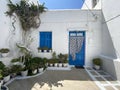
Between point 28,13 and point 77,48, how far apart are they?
3602 mm

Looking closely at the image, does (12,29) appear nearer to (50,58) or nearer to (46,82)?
(50,58)

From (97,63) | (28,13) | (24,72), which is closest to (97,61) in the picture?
(97,63)

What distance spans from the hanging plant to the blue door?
227cm

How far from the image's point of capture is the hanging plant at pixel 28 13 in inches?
247

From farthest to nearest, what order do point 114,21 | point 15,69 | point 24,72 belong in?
point 114,21 → point 24,72 → point 15,69

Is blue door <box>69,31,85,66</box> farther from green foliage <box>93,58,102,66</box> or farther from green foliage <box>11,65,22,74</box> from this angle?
green foliage <box>11,65,22,74</box>

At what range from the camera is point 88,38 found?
6.73m

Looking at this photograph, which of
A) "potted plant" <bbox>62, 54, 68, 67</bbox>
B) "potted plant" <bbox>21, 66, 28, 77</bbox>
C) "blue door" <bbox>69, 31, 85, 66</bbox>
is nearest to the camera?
"potted plant" <bbox>21, 66, 28, 77</bbox>

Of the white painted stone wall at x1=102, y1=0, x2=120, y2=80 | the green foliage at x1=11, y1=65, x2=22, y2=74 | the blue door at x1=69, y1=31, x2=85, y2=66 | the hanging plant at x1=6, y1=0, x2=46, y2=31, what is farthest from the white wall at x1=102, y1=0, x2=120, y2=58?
the green foliage at x1=11, y1=65, x2=22, y2=74

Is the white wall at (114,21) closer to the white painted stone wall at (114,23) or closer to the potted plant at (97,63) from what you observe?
the white painted stone wall at (114,23)

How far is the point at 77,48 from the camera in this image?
6855mm

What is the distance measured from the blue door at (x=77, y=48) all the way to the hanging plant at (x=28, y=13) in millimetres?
2268

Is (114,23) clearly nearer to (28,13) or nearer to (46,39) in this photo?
(46,39)

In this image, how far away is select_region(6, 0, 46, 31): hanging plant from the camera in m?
6.27
